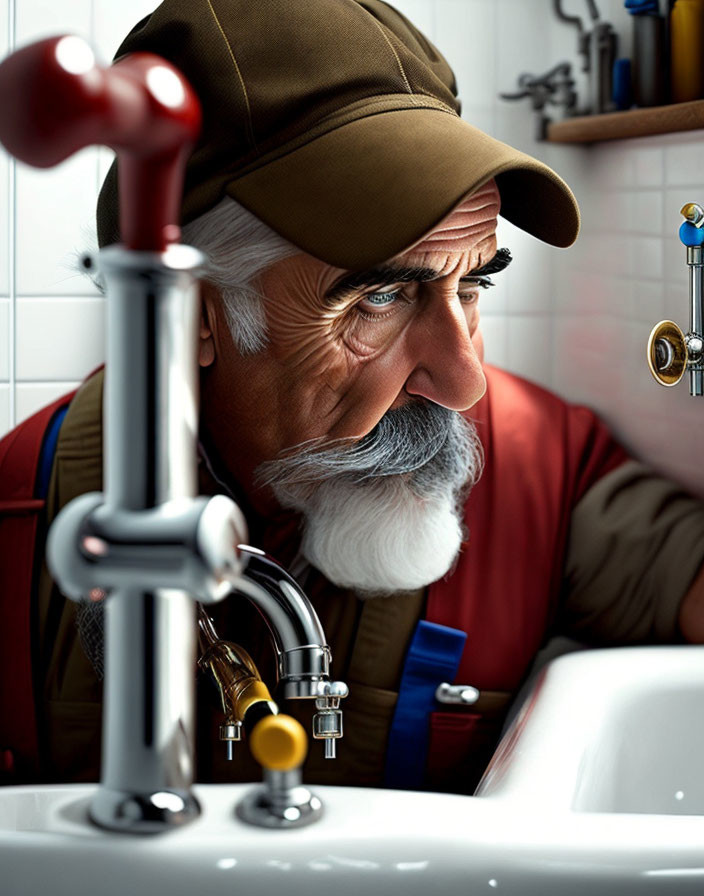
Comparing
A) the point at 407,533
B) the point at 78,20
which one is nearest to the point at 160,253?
the point at 407,533

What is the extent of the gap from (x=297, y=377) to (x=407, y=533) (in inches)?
8.1

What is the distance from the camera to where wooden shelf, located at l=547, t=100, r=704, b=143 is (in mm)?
1196

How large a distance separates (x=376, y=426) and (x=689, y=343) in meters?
0.37

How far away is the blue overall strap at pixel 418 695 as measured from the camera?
113 cm

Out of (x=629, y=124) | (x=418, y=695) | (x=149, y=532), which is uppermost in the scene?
(x=629, y=124)

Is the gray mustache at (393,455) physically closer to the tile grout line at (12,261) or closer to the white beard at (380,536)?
the white beard at (380,536)

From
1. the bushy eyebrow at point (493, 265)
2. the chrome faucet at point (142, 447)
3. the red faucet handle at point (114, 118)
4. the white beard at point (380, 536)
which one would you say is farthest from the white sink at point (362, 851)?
the bushy eyebrow at point (493, 265)

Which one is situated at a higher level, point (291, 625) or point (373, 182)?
point (373, 182)

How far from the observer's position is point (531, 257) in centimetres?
150

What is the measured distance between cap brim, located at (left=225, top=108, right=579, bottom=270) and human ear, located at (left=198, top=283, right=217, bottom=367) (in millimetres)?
137

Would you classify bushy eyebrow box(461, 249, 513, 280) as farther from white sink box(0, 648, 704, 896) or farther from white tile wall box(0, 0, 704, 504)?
white sink box(0, 648, 704, 896)

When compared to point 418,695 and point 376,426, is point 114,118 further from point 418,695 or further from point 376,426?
point 418,695

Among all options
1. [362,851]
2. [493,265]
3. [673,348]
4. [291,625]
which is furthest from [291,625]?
[673,348]

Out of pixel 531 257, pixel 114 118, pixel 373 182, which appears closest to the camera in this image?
pixel 114 118
